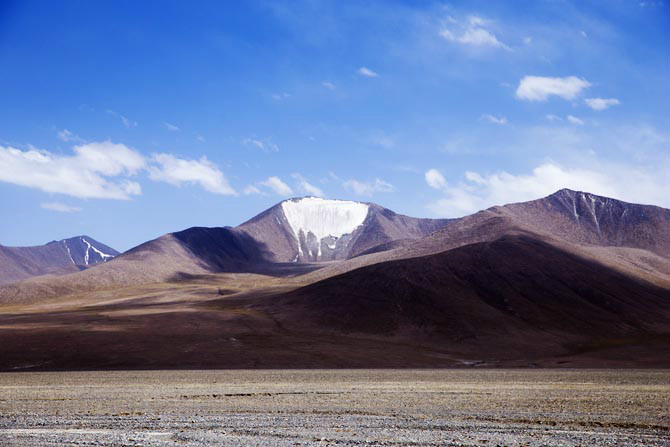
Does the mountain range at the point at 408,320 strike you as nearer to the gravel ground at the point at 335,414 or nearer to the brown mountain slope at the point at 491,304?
the brown mountain slope at the point at 491,304

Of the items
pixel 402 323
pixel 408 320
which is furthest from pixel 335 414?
pixel 408 320

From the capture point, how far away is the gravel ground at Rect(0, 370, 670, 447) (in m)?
20.4

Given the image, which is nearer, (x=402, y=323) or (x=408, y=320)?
(x=402, y=323)

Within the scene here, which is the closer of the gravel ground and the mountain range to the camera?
the gravel ground

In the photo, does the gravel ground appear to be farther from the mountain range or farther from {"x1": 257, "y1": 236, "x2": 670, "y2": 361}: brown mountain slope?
{"x1": 257, "y1": 236, "x2": 670, "y2": 361}: brown mountain slope

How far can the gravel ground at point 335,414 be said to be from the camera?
66.9 ft

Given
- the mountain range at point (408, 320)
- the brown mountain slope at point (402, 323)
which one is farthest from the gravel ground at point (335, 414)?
the mountain range at point (408, 320)

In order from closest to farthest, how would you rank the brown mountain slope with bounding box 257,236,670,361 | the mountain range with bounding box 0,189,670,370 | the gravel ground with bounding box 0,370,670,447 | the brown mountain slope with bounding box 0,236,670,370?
the gravel ground with bounding box 0,370,670,447 < the brown mountain slope with bounding box 0,236,670,370 < the mountain range with bounding box 0,189,670,370 < the brown mountain slope with bounding box 257,236,670,361

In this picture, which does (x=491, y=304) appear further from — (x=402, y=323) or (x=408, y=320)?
(x=402, y=323)

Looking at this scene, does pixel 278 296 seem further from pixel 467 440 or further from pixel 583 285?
pixel 467 440

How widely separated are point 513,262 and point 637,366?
6256cm

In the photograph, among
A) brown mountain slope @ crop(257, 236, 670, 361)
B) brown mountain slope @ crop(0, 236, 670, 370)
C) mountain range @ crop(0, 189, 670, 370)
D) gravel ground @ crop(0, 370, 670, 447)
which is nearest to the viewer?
gravel ground @ crop(0, 370, 670, 447)

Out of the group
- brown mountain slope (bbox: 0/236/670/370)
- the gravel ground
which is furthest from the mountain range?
the gravel ground

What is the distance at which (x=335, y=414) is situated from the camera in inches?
1062
